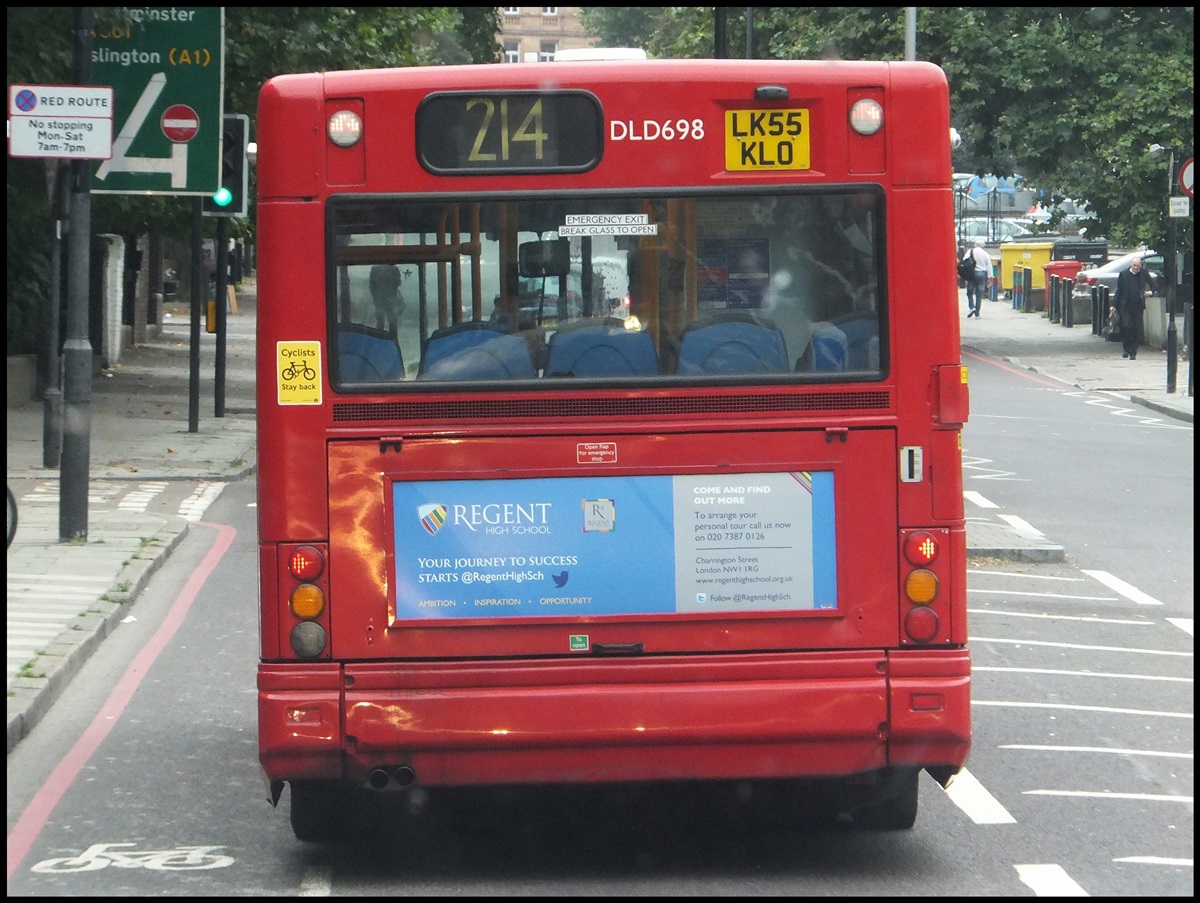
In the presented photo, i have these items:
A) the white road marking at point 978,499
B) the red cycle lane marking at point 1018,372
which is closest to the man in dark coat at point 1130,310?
the red cycle lane marking at point 1018,372

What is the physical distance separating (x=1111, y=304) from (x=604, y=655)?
35.3m

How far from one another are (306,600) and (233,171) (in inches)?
610

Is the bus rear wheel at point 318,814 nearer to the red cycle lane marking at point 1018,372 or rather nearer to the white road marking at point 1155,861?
the white road marking at point 1155,861

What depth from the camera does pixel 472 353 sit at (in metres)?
5.84

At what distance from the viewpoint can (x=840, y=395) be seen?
586 cm

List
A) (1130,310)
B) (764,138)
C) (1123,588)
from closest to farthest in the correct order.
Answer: (764,138), (1123,588), (1130,310)

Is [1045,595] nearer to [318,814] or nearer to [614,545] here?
[614,545]

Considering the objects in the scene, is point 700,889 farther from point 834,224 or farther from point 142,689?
point 142,689

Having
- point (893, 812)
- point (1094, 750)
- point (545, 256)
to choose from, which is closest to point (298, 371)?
point (545, 256)

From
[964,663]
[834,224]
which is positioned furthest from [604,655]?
[834,224]

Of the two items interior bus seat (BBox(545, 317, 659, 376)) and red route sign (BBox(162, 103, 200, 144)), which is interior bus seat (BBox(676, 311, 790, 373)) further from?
red route sign (BBox(162, 103, 200, 144))

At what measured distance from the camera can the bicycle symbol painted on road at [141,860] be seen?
614cm

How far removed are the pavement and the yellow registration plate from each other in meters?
4.19

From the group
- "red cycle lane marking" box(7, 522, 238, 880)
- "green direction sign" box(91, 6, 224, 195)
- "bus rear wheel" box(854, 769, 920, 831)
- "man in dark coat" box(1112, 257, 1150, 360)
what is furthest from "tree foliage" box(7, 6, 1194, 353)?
"bus rear wheel" box(854, 769, 920, 831)
